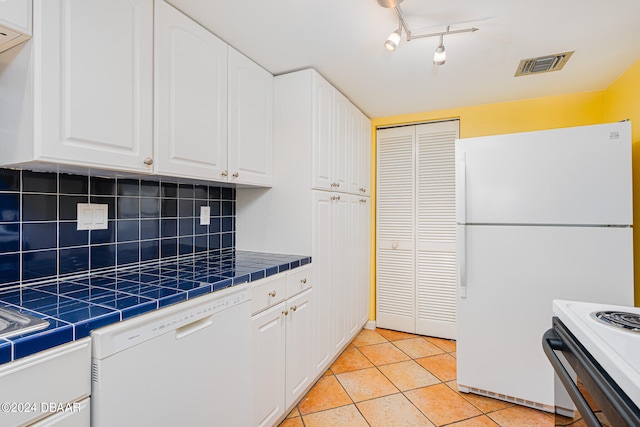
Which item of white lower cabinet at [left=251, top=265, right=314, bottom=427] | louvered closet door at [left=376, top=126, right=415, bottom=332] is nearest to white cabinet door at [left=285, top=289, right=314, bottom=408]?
white lower cabinet at [left=251, top=265, right=314, bottom=427]

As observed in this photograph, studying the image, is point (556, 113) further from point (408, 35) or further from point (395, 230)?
point (408, 35)

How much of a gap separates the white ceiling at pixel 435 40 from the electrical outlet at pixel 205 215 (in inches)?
40.5

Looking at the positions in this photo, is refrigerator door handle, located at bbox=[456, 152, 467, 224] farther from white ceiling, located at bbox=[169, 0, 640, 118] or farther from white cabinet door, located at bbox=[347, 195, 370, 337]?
white cabinet door, located at bbox=[347, 195, 370, 337]

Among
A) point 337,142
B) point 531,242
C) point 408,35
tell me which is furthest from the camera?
point 337,142

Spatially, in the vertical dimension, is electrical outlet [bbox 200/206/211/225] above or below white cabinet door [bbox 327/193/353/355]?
above

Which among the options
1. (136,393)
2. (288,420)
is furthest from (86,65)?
(288,420)

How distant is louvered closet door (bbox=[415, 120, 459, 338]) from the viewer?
2961 mm

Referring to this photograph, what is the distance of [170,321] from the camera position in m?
1.12

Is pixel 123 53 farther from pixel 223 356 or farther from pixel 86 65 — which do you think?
pixel 223 356

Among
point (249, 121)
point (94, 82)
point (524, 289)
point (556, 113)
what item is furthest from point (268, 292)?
point (556, 113)

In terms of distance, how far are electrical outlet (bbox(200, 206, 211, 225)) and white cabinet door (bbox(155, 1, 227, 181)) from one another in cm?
46

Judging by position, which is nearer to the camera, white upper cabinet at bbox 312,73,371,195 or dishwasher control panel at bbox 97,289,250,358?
dishwasher control panel at bbox 97,289,250,358

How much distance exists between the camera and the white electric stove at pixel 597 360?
677 millimetres

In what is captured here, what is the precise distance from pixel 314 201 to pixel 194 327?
44.3 inches
